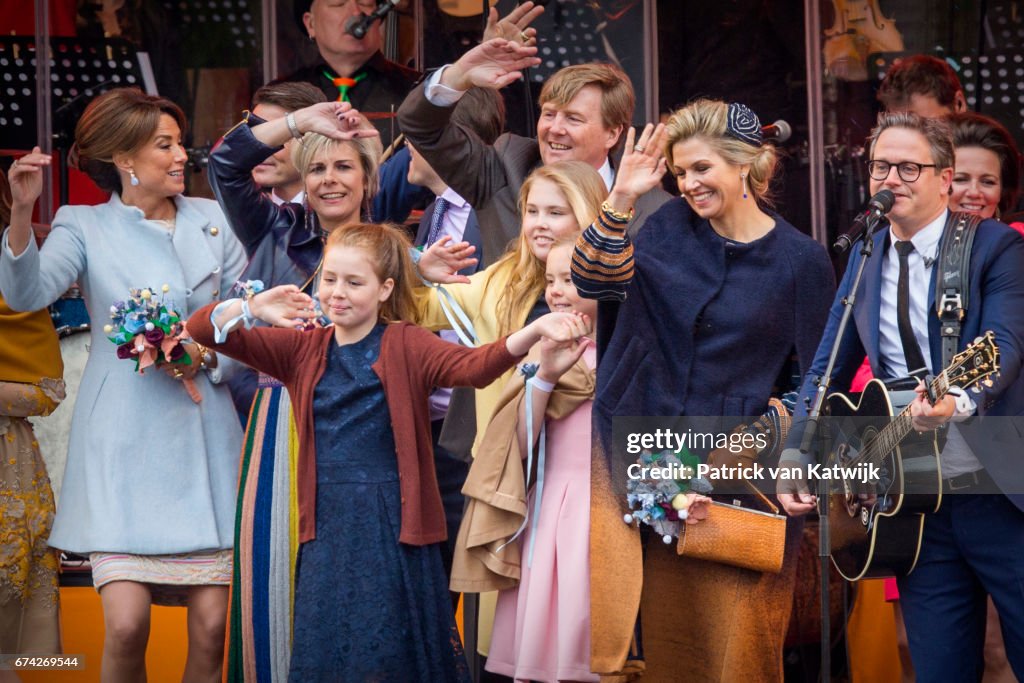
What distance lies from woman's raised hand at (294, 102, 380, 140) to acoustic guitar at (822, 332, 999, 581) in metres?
1.70

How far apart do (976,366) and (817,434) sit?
17.9 inches

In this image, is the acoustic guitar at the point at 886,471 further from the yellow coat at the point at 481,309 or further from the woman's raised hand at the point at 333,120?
the woman's raised hand at the point at 333,120

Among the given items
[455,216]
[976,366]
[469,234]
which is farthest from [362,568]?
[976,366]

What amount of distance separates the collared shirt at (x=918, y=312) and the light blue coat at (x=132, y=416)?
2.08 m

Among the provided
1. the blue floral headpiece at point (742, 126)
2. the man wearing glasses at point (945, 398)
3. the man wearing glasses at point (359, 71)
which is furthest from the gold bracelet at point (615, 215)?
the man wearing glasses at point (359, 71)

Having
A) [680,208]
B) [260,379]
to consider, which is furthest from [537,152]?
[260,379]

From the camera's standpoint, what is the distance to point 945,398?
12.5 ft

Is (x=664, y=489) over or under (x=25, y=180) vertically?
under

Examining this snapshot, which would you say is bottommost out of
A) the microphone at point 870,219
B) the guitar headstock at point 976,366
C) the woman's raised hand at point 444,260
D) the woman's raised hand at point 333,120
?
the guitar headstock at point 976,366

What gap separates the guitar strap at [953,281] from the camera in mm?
3969

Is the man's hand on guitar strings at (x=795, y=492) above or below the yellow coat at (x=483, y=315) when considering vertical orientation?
below

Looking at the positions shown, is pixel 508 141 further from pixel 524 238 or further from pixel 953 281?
pixel 953 281

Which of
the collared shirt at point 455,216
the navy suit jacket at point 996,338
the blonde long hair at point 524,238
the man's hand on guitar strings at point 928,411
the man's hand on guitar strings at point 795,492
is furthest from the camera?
the collared shirt at point 455,216

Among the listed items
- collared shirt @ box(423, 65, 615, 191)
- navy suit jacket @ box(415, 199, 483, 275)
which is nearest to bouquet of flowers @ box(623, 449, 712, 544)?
collared shirt @ box(423, 65, 615, 191)
